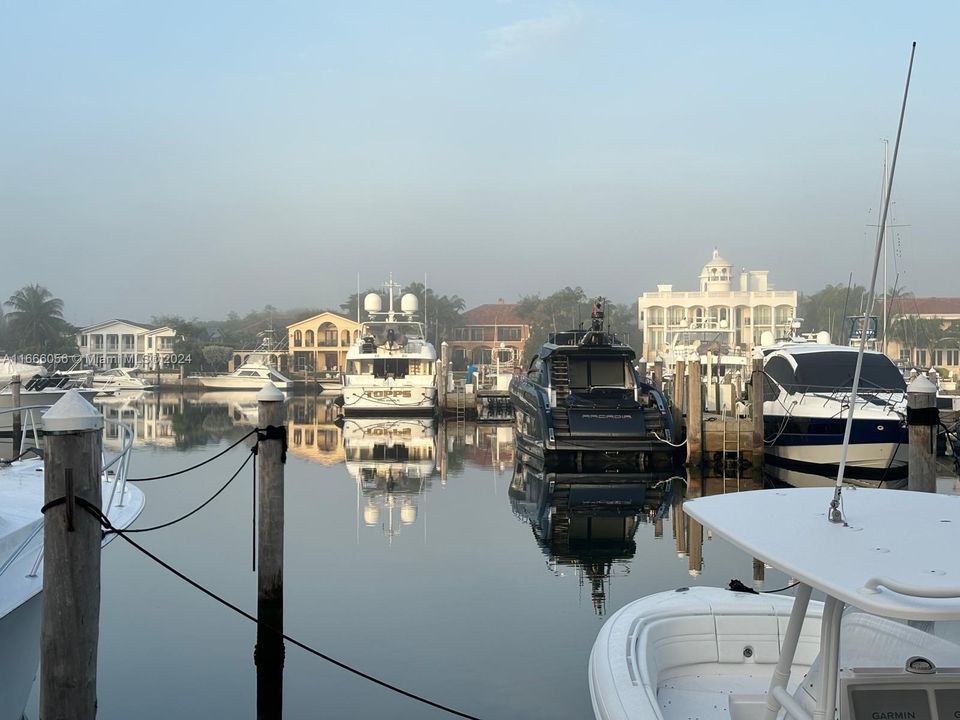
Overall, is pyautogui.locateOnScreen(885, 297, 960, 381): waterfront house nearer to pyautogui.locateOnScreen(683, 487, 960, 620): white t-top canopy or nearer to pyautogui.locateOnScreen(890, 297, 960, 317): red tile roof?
pyautogui.locateOnScreen(890, 297, 960, 317): red tile roof

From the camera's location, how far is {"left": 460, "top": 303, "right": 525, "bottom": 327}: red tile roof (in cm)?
9525

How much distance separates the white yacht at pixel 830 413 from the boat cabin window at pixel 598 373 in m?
3.46

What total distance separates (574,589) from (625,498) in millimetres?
7245

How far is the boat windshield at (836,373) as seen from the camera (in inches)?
907

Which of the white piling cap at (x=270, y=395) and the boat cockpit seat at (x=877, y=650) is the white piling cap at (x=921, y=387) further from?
the white piling cap at (x=270, y=395)

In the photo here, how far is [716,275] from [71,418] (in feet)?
207

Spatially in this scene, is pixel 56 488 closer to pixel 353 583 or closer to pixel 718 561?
pixel 353 583

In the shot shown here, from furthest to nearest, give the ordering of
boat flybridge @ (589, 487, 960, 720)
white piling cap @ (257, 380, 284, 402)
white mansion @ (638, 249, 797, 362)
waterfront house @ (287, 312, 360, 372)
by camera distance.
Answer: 1. waterfront house @ (287, 312, 360, 372)
2. white mansion @ (638, 249, 797, 362)
3. white piling cap @ (257, 380, 284, 402)
4. boat flybridge @ (589, 487, 960, 720)

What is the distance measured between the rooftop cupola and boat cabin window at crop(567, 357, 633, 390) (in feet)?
136

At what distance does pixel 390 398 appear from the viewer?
39.8 metres

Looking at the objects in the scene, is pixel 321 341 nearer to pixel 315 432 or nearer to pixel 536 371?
pixel 315 432

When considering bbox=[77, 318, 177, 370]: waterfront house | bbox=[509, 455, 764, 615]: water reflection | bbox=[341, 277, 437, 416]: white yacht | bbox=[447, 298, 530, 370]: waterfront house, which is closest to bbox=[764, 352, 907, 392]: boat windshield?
bbox=[509, 455, 764, 615]: water reflection

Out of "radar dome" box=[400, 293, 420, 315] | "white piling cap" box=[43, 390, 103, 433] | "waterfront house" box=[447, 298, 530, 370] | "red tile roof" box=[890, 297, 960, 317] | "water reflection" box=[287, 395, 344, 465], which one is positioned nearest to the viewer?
"white piling cap" box=[43, 390, 103, 433]

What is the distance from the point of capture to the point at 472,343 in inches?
3629
